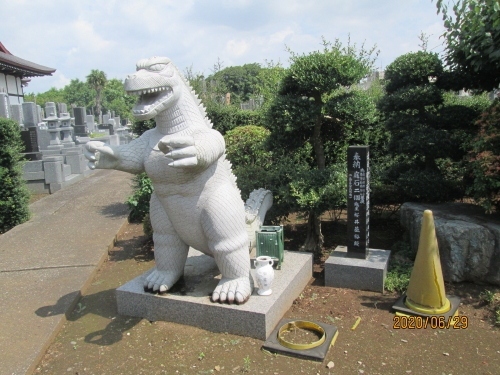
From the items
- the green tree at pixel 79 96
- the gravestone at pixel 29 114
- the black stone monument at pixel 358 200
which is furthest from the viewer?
the green tree at pixel 79 96

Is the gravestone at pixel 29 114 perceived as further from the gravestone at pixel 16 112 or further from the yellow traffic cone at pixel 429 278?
the yellow traffic cone at pixel 429 278

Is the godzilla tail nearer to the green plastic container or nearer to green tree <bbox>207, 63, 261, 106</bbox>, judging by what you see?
the green plastic container

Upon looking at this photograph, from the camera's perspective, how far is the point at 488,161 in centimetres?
416

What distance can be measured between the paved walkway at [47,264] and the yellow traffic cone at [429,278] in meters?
3.30

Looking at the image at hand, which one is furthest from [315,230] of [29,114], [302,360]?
[29,114]

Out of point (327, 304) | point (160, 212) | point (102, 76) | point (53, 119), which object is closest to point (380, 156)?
point (327, 304)

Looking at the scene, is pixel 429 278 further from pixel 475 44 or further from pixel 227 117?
pixel 227 117

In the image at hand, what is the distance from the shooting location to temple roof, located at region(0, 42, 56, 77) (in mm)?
18319

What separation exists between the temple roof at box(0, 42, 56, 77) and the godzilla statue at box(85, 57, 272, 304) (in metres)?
18.0

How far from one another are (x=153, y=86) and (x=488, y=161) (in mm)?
3351

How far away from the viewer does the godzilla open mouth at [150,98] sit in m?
3.15

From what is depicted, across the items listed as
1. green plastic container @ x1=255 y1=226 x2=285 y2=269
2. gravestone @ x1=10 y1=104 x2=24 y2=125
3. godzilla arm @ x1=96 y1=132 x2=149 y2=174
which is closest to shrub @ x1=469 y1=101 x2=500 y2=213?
green plastic container @ x1=255 y1=226 x2=285 y2=269

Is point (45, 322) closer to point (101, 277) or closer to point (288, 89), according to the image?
point (101, 277)

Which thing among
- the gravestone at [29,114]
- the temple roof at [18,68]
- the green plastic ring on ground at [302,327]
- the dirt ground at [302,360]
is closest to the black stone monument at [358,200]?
the dirt ground at [302,360]
